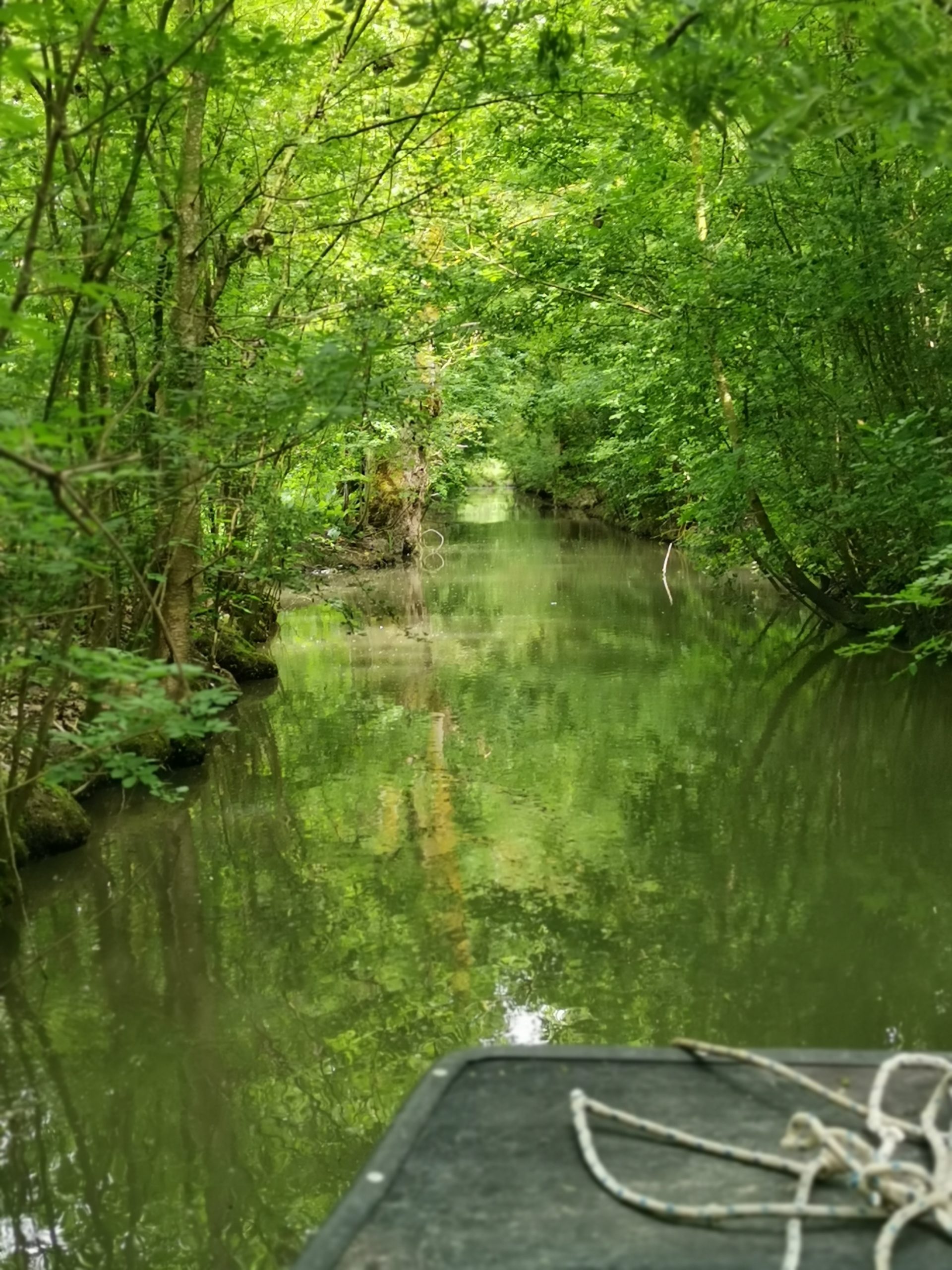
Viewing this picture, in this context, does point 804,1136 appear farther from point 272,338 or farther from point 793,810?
point 793,810

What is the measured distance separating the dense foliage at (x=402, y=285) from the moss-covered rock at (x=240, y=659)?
1.9 inches

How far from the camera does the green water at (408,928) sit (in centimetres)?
349

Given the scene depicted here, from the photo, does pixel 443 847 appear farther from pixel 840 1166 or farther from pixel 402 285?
pixel 402 285

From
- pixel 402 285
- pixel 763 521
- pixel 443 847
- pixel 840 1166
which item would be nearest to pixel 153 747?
pixel 443 847

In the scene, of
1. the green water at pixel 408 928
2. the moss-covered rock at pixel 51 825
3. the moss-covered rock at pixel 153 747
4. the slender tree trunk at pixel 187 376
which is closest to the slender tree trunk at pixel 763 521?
the green water at pixel 408 928

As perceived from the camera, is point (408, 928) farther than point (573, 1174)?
Yes

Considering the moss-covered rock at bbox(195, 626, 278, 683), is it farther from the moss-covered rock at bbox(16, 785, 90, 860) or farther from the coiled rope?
the coiled rope

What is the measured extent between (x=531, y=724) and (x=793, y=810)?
264 cm

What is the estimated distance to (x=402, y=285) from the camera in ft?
32.6

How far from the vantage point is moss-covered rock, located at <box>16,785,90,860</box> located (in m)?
6.28

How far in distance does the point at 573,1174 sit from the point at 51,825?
5.17 metres

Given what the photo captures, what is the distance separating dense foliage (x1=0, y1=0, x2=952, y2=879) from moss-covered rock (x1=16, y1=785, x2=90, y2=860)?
0.96ft

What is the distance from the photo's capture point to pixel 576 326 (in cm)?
1391

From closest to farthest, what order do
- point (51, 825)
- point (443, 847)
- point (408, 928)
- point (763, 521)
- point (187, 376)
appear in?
point (408, 928) < point (187, 376) < point (443, 847) < point (51, 825) < point (763, 521)
